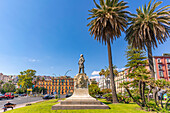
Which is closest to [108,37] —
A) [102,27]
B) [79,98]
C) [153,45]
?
[102,27]

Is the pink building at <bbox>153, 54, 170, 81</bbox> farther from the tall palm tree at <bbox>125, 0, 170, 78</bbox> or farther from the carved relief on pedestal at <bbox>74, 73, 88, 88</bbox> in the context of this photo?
the carved relief on pedestal at <bbox>74, 73, 88, 88</bbox>

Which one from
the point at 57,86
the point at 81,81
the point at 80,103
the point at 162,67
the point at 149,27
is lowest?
the point at 57,86

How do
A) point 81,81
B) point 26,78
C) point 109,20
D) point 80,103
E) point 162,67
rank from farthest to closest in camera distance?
1. point 26,78
2. point 162,67
3. point 109,20
4. point 81,81
5. point 80,103

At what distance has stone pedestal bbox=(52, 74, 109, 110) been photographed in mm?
11731

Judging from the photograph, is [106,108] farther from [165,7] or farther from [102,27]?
[165,7]

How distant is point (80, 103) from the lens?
12.7m

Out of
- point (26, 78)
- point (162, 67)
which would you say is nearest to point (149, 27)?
point (162, 67)

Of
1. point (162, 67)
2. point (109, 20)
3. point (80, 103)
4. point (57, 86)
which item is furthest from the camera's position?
point (57, 86)

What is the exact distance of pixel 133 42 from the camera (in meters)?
23.2

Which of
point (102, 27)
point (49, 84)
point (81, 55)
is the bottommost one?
point (49, 84)

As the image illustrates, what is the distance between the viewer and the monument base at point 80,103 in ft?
38.4

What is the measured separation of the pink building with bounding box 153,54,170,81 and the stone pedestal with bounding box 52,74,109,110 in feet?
131

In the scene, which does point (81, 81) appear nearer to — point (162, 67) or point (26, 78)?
point (162, 67)

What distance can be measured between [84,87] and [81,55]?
452 cm
